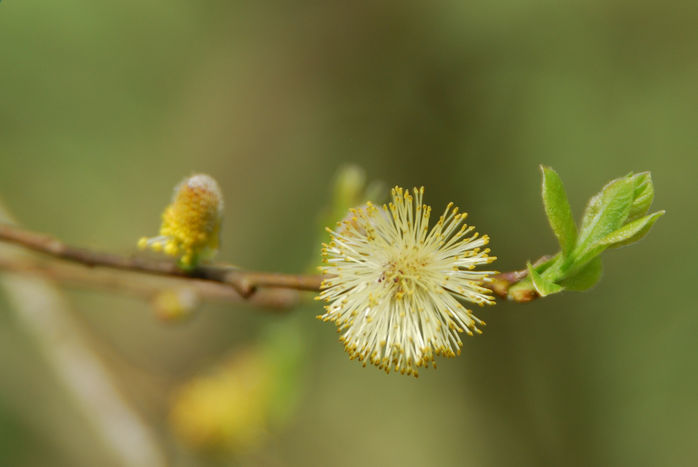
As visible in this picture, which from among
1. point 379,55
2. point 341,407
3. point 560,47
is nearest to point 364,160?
point 379,55

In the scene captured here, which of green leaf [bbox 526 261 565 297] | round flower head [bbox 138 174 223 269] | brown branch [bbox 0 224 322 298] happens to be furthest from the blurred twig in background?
green leaf [bbox 526 261 565 297]

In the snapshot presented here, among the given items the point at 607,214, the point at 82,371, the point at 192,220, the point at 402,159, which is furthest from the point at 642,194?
the point at 402,159

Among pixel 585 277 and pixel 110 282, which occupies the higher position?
pixel 110 282

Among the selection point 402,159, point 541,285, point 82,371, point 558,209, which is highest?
point 402,159

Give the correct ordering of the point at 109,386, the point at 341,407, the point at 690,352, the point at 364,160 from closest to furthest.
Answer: the point at 109,386 < the point at 690,352 < the point at 364,160 < the point at 341,407

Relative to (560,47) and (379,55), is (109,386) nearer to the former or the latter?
(379,55)

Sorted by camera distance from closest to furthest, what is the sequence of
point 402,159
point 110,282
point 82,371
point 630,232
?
point 630,232 < point 110,282 < point 82,371 < point 402,159

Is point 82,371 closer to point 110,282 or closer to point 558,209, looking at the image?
point 110,282
